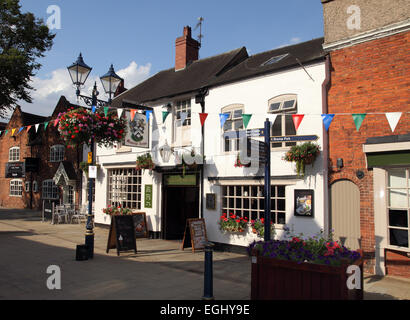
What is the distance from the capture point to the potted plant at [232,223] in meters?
10.4

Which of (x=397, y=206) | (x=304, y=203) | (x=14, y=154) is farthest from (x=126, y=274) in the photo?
(x=14, y=154)

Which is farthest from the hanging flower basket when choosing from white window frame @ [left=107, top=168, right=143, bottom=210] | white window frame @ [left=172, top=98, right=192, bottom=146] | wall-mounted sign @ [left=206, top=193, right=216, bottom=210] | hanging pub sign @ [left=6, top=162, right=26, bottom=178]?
hanging pub sign @ [left=6, top=162, right=26, bottom=178]

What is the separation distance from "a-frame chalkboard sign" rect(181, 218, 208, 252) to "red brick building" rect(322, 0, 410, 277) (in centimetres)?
421

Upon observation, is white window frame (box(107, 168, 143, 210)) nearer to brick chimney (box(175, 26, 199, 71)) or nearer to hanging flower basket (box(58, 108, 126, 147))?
hanging flower basket (box(58, 108, 126, 147))

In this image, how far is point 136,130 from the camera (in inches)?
475

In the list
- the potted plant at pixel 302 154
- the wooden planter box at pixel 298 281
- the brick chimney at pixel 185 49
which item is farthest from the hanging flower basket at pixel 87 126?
the brick chimney at pixel 185 49

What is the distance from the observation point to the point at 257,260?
5.55 meters

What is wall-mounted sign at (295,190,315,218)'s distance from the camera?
912 centimetres

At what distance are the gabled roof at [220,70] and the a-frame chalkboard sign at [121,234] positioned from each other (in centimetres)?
540

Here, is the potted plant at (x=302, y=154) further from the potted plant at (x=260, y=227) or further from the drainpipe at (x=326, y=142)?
the potted plant at (x=260, y=227)

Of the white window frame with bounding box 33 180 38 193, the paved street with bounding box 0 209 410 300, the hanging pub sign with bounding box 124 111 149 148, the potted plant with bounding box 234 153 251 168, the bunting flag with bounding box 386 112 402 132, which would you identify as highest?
the hanging pub sign with bounding box 124 111 149 148

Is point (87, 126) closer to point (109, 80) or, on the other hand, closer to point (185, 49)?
point (109, 80)

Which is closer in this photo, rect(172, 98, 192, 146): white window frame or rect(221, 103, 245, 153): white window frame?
rect(221, 103, 245, 153): white window frame
